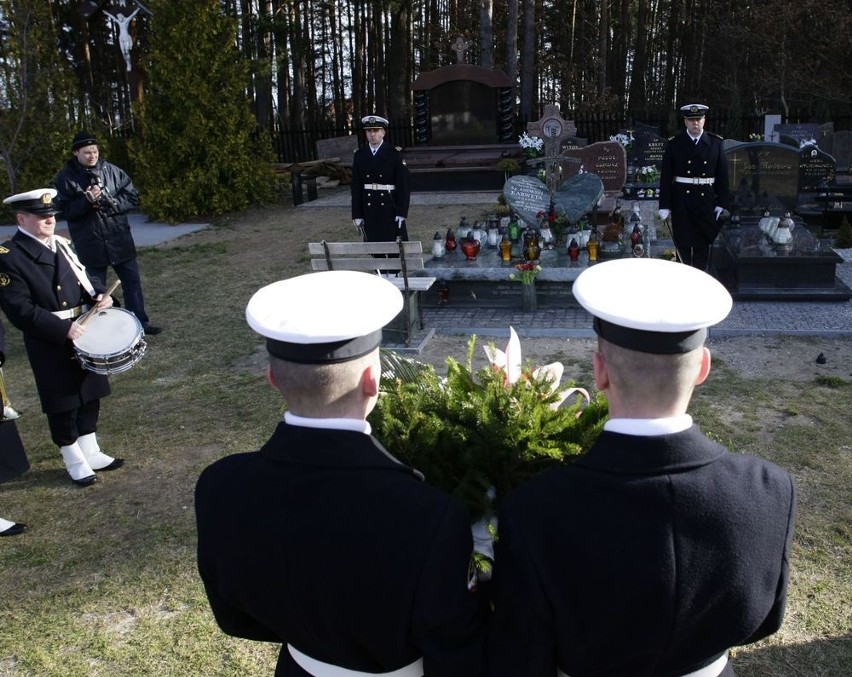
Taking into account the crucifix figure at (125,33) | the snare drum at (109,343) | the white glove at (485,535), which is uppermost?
the crucifix figure at (125,33)

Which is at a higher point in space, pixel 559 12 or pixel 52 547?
pixel 559 12

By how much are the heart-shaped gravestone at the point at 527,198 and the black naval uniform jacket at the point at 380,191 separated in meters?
1.17

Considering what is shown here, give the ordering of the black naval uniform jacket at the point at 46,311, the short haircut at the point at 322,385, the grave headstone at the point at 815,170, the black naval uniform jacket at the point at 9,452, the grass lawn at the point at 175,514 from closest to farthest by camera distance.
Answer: the short haircut at the point at 322,385 < the grass lawn at the point at 175,514 < the black naval uniform jacket at the point at 9,452 < the black naval uniform jacket at the point at 46,311 < the grave headstone at the point at 815,170

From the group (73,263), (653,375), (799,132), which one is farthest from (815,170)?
(653,375)

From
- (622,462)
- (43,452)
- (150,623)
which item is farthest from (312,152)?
(622,462)

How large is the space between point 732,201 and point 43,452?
28.5 feet

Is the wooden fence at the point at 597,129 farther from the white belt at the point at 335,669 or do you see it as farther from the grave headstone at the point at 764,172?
the white belt at the point at 335,669

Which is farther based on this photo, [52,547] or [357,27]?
[357,27]

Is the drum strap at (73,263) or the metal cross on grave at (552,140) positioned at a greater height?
the metal cross on grave at (552,140)

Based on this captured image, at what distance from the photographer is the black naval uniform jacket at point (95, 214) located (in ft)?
24.2

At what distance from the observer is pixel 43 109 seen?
15516 mm

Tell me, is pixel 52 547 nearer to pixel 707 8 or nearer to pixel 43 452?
pixel 43 452

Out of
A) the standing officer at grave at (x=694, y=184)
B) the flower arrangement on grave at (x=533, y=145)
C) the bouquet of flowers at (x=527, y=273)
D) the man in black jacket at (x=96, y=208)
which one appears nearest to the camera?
the man in black jacket at (x=96, y=208)

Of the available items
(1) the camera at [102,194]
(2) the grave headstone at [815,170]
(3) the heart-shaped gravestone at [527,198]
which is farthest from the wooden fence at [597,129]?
(1) the camera at [102,194]
